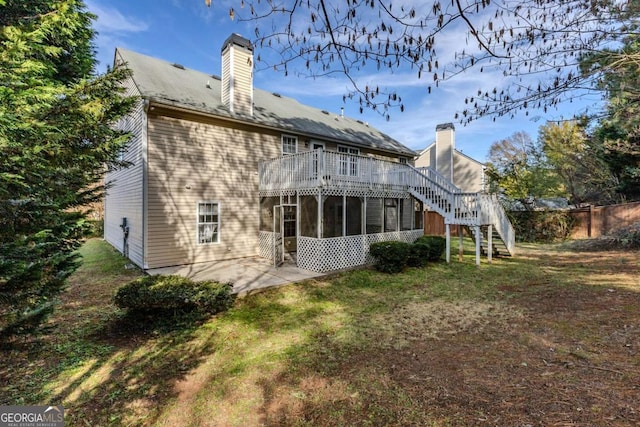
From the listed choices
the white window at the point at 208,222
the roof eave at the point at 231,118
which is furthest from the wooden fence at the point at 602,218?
the white window at the point at 208,222

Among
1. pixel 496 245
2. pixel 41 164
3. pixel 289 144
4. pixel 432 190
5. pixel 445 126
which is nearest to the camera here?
pixel 41 164

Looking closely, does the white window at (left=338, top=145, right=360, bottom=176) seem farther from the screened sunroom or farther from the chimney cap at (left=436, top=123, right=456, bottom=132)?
the chimney cap at (left=436, top=123, right=456, bottom=132)

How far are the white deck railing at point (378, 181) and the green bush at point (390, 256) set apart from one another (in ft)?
7.42

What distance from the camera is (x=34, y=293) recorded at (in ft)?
12.4

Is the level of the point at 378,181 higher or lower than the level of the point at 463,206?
higher

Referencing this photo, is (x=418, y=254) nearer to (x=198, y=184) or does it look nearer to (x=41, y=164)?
(x=198, y=184)

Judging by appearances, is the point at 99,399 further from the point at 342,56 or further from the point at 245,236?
the point at 245,236

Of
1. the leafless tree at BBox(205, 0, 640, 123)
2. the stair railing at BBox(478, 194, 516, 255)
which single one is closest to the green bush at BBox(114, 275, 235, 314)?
the leafless tree at BBox(205, 0, 640, 123)

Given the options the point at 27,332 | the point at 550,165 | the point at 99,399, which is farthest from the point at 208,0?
the point at 550,165

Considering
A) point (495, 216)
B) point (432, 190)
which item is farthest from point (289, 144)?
point (495, 216)

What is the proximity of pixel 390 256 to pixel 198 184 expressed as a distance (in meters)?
6.77

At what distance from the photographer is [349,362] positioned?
4125 millimetres

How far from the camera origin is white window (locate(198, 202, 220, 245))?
411 inches

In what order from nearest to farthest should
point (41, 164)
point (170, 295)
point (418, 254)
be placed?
point (41, 164)
point (170, 295)
point (418, 254)
